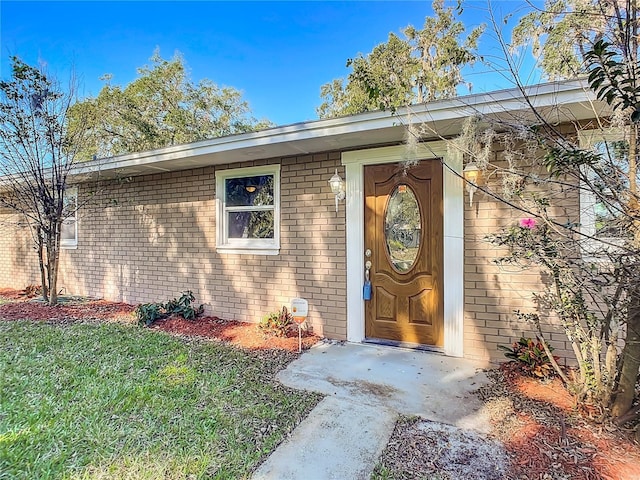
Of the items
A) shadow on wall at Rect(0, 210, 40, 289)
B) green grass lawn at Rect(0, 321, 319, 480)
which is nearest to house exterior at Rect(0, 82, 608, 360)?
green grass lawn at Rect(0, 321, 319, 480)

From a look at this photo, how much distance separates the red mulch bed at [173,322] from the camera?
438 cm

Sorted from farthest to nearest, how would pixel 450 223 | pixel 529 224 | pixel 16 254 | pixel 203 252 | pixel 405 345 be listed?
pixel 16 254 → pixel 203 252 → pixel 405 345 → pixel 450 223 → pixel 529 224

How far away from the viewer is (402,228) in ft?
13.6

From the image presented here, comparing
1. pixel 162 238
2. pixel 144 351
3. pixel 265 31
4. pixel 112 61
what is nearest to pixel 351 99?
pixel 265 31

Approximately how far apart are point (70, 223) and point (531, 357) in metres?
8.63

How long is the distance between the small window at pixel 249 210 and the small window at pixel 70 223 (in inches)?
135

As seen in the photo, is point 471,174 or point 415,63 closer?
point 471,174

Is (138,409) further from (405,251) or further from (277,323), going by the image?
(405,251)

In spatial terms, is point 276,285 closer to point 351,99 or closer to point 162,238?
point 162,238

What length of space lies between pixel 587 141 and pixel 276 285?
3969 millimetres

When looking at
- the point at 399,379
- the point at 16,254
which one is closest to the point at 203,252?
the point at 399,379

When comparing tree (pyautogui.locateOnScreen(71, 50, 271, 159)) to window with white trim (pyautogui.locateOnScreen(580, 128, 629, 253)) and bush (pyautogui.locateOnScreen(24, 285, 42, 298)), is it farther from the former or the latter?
window with white trim (pyautogui.locateOnScreen(580, 128, 629, 253))

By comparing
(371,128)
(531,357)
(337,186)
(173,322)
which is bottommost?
(173,322)

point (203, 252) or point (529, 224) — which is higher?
point (529, 224)
